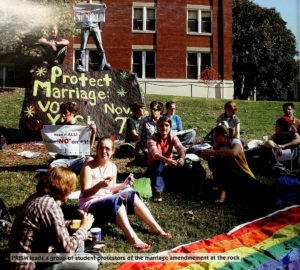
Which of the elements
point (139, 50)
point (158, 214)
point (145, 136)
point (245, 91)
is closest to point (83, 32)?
point (145, 136)

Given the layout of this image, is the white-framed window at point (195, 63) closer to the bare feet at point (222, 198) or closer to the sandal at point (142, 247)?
the bare feet at point (222, 198)

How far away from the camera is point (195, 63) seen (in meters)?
20.7

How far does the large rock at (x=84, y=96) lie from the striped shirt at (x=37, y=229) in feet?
18.1

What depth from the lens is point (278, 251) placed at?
2.73 metres

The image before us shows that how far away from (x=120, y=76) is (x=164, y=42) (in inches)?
506

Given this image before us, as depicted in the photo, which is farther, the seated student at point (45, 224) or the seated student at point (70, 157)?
the seated student at point (70, 157)

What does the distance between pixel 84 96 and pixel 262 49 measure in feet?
76.2

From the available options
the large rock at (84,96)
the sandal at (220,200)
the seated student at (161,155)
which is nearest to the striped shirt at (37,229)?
the seated student at (161,155)

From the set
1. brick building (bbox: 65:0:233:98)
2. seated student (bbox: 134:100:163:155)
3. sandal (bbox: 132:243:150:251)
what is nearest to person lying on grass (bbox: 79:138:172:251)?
sandal (bbox: 132:243:150:251)

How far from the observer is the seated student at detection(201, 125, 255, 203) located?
409 cm

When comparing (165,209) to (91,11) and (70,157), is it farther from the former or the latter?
(91,11)

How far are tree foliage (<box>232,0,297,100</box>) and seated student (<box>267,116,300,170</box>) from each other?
2347 cm

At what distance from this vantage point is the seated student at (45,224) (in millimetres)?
2043

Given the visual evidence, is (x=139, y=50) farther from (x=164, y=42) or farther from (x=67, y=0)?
(x=67, y=0)
